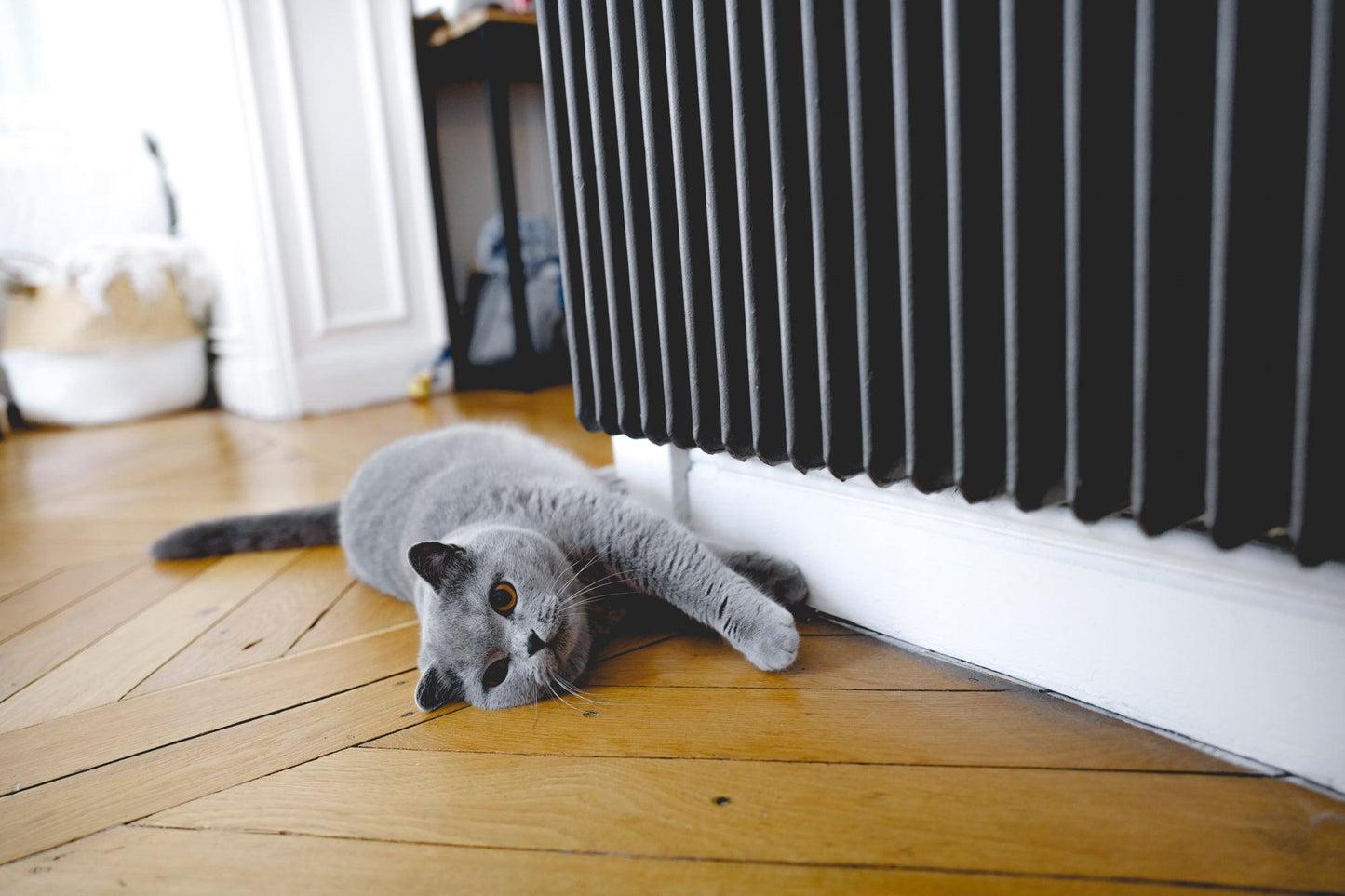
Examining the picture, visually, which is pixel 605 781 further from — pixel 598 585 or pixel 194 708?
pixel 194 708

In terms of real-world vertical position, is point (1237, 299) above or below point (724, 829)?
above

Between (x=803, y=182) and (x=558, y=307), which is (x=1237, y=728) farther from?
(x=558, y=307)

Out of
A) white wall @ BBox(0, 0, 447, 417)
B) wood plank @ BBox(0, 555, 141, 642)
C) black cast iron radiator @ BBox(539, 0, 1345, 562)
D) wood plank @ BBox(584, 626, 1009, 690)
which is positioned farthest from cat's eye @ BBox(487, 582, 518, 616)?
white wall @ BBox(0, 0, 447, 417)

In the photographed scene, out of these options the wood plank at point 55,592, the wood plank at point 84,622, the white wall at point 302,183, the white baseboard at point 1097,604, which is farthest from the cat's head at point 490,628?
the white wall at point 302,183

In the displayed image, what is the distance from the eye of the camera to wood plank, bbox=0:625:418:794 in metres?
0.79

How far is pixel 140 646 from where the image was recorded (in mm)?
1022

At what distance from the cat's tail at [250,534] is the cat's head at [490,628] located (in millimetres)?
A: 585

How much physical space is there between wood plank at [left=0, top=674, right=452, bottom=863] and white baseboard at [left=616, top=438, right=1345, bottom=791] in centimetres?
43

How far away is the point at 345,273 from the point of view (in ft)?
7.96

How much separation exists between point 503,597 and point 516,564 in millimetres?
31

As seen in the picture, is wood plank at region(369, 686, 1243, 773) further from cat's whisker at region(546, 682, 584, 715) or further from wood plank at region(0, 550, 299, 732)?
wood plank at region(0, 550, 299, 732)

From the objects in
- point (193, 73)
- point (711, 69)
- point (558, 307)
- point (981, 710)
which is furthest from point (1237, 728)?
point (193, 73)

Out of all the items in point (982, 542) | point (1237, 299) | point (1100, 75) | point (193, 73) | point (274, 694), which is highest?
point (193, 73)

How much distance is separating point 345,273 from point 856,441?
2013 millimetres
